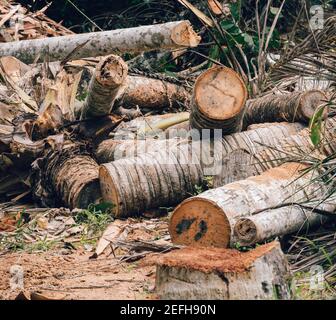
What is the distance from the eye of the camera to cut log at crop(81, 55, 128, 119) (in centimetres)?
700

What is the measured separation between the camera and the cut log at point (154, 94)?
8.40m

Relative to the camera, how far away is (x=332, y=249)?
537cm

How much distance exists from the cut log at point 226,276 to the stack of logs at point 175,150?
0.77 meters

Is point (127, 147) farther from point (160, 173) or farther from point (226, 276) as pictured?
point (226, 276)

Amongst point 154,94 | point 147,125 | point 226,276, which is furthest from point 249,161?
point 154,94

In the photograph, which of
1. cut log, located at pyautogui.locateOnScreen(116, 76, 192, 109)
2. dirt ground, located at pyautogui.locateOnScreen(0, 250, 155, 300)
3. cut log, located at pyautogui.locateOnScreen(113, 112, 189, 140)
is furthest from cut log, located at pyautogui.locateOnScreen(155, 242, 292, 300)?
cut log, located at pyautogui.locateOnScreen(116, 76, 192, 109)

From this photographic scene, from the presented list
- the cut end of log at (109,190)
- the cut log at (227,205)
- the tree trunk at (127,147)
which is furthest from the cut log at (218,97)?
the cut log at (227,205)

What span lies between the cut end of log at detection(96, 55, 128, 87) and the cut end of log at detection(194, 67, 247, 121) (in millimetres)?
584

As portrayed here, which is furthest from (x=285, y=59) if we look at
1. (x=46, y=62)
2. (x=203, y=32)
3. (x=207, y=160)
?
(x=203, y=32)

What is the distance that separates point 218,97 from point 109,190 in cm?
107

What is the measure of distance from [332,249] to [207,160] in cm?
168

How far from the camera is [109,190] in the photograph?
6.61 meters
